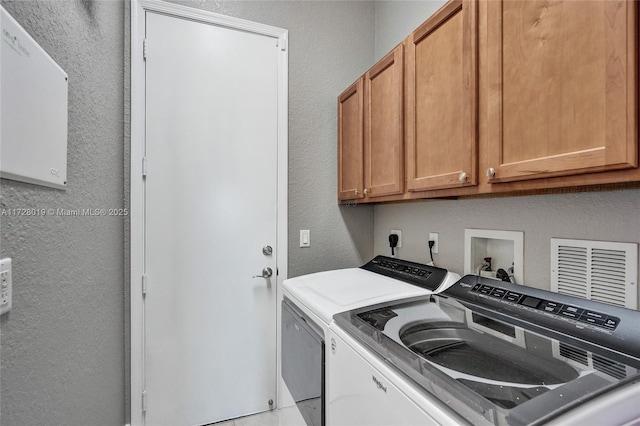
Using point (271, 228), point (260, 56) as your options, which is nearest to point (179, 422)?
point (271, 228)

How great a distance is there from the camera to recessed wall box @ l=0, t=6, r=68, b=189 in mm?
700

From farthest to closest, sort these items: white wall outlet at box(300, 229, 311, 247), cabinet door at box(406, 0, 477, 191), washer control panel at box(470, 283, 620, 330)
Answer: white wall outlet at box(300, 229, 311, 247), cabinet door at box(406, 0, 477, 191), washer control panel at box(470, 283, 620, 330)

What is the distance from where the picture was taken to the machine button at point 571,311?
34.9 inches

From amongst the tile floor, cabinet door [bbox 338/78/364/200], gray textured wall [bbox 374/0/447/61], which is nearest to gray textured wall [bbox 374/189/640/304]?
cabinet door [bbox 338/78/364/200]

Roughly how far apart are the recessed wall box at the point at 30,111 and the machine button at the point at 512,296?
1575 mm

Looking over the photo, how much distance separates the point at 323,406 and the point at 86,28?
1823 mm

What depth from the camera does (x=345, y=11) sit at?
2164 millimetres

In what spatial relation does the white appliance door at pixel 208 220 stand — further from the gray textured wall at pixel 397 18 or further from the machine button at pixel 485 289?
the machine button at pixel 485 289

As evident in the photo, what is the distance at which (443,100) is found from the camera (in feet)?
3.83

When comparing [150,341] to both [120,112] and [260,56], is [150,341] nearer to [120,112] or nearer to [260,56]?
[120,112]

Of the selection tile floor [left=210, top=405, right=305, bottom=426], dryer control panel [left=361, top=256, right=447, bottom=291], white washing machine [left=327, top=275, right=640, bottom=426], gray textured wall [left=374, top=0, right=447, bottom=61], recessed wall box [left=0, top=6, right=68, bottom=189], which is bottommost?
tile floor [left=210, top=405, right=305, bottom=426]

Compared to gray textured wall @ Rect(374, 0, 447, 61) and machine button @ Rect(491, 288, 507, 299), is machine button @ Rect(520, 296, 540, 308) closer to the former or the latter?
machine button @ Rect(491, 288, 507, 299)

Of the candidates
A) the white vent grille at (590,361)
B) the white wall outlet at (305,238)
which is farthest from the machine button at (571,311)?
the white wall outlet at (305,238)

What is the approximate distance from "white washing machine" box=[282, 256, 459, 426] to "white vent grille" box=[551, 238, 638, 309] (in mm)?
439
